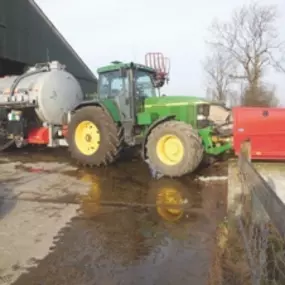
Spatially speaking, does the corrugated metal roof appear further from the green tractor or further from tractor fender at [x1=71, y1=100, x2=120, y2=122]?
tractor fender at [x1=71, y1=100, x2=120, y2=122]

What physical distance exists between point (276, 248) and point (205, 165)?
598 cm

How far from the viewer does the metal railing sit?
241cm

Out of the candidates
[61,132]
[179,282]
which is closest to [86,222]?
[179,282]

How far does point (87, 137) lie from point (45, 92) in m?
2.23

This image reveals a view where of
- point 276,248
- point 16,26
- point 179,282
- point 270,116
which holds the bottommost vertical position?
point 179,282

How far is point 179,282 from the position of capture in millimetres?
3559

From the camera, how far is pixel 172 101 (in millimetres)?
8922

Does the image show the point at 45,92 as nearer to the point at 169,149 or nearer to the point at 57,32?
the point at 169,149

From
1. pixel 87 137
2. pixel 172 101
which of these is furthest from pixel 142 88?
pixel 87 137

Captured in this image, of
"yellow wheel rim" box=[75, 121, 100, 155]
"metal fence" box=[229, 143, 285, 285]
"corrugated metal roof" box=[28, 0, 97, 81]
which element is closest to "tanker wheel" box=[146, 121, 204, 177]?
"yellow wheel rim" box=[75, 121, 100, 155]

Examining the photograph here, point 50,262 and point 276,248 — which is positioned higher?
point 276,248

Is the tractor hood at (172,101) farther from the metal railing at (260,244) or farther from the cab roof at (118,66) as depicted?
the metal railing at (260,244)

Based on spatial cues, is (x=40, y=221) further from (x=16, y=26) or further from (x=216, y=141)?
(x=16, y=26)

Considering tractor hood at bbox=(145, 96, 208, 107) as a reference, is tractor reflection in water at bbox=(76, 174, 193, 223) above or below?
below
